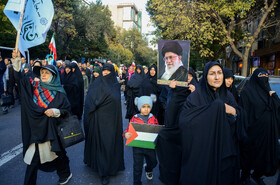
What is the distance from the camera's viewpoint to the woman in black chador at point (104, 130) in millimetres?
3523

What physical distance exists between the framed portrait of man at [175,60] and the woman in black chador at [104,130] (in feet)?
3.49

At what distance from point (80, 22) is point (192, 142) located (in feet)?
101

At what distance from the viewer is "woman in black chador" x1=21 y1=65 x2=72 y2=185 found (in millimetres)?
2867

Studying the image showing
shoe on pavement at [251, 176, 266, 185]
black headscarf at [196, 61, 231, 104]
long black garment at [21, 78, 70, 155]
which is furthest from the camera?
shoe on pavement at [251, 176, 266, 185]

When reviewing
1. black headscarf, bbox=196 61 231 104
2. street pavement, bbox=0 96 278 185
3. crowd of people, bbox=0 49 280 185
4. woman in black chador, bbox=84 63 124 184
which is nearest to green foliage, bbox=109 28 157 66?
street pavement, bbox=0 96 278 185

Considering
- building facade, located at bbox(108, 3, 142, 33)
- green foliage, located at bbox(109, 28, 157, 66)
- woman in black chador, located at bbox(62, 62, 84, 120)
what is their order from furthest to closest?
building facade, located at bbox(108, 3, 142, 33) < green foliage, located at bbox(109, 28, 157, 66) < woman in black chador, located at bbox(62, 62, 84, 120)

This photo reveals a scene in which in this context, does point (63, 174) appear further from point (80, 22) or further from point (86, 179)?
point (80, 22)

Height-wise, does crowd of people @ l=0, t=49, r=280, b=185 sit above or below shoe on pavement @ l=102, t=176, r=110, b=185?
above

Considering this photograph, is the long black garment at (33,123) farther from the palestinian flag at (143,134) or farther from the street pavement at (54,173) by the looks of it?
the palestinian flag at (143,134)

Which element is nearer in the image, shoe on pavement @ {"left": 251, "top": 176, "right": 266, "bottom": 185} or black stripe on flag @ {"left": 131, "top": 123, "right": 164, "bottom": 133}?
black stripe on flag @ {"left": 131, "top": 123, "right": 164, "bottom": 133}

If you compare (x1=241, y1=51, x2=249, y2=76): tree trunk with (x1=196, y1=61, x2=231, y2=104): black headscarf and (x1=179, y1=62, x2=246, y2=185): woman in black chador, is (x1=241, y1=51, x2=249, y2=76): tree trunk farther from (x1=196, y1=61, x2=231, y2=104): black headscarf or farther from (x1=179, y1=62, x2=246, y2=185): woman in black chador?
(x1=179, y1=62, x2=246, y2=185): woman in black chador

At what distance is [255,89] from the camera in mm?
3744

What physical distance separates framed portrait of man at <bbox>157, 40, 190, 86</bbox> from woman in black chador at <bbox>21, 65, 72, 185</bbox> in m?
1.45

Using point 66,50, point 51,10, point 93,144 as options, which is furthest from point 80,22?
point 93,144
